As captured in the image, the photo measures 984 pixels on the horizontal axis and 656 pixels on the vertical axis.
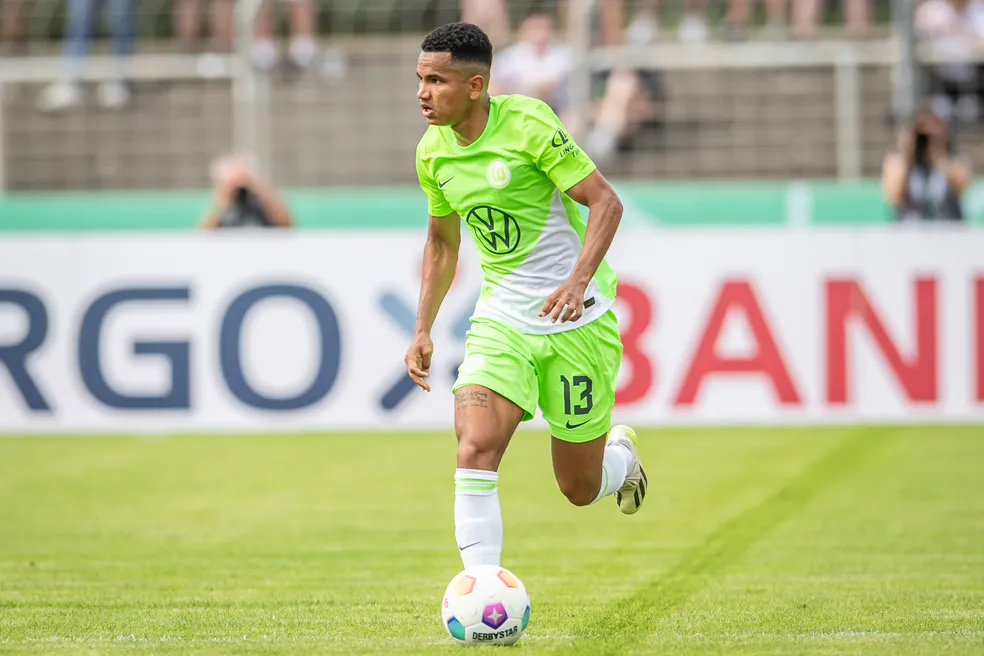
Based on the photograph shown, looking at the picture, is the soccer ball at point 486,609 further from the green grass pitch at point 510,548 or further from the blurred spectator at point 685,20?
the blurred spectator at point 685,20

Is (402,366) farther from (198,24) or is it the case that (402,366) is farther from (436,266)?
A: (198,24)

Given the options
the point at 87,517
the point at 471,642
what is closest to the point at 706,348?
the point at 87,517

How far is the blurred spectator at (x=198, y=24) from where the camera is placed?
16875mm

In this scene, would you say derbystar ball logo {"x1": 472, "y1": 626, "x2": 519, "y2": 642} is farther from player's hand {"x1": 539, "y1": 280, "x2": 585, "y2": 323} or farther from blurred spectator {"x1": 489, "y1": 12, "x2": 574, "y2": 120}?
blurred spectator {"x1": 489, "y1": 12, "x2": 574, "y2": 120}

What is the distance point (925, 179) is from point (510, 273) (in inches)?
341

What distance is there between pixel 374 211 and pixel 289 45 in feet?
9.72

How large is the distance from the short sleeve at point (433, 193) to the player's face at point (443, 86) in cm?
34

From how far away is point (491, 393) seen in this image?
558 centimetres

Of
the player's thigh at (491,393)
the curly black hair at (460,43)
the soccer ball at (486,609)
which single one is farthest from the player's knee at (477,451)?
the curly black hair at (460,43)

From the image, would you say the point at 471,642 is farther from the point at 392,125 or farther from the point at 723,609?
the point at 392,125

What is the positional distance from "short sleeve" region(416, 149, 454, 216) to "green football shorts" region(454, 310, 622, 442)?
0.48m

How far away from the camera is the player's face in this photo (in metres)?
5.59

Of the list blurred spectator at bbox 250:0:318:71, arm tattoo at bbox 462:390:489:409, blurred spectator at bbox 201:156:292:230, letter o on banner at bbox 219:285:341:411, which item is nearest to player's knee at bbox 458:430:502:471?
arm tattoo at bbox 462:390:489:409

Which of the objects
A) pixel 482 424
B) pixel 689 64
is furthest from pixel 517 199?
pixel 689 64
